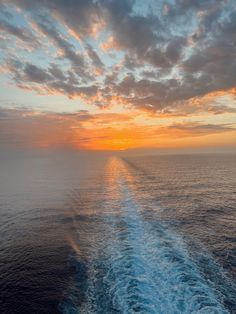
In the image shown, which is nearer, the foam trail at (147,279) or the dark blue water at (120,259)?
the foam trail at (147,279)

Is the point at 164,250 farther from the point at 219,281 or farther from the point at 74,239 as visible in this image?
the point at 74,239

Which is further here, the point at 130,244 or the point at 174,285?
the point at 130,244

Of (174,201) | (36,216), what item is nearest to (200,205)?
(174,201)

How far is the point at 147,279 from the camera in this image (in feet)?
45.9

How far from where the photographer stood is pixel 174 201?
34.6 meters

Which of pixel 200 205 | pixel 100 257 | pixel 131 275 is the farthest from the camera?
pixel 200 205

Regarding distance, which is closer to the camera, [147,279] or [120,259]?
[147,279]

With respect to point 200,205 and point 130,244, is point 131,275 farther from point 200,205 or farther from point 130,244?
point 200,205

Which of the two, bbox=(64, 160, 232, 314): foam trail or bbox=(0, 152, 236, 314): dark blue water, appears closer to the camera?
bbox=(64, 160, 232, 314): foam trail

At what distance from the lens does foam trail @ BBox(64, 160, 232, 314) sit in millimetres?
11477

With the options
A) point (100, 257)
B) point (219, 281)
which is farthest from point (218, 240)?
point (100, 257)

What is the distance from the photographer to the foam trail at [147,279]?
37.7ft

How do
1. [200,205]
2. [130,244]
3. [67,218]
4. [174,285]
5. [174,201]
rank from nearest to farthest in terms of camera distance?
[174,285]
[130,244]
[67,218]
[200,205]
[174,201]

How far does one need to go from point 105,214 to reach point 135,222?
495 centimetres
